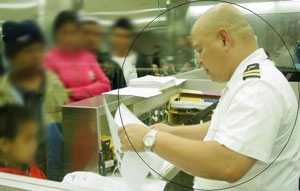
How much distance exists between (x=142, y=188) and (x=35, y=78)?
113 cm

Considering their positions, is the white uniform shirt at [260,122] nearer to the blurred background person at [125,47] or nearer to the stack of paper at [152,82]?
the blurred background person at [125,47]

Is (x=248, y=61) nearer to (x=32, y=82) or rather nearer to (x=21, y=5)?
(x=32, y=82)

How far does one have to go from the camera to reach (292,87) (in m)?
0.70

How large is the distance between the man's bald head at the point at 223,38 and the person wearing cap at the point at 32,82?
0.99m

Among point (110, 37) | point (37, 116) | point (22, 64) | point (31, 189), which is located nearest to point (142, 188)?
point (31, 189)

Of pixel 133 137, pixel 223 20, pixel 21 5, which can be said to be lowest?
pixel 133 137

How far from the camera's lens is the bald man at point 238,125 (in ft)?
2.11

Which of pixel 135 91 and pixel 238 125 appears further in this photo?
pixel 135 91

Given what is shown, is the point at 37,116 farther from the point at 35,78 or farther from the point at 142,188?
the point at 142,188

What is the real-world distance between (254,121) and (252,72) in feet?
0.33

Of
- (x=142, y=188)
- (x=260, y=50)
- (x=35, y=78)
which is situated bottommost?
(x=142, y=188)

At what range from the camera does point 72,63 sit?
66.2 inches

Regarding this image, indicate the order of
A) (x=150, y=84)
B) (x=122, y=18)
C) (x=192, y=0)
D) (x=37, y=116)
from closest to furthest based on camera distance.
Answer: (x=192, y=0), (x=122, y=18), (x=150, y=84), (x=37, y=116)

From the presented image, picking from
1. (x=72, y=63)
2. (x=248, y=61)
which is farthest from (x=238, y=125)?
(x=72, y=63)
